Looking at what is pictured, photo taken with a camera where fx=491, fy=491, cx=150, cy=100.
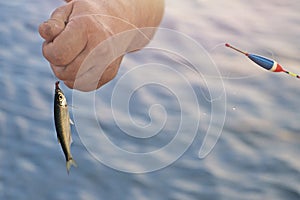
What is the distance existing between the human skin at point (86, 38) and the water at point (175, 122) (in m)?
0.62

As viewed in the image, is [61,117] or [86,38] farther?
[61,117]

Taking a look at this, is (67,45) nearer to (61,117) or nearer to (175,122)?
(61,117)

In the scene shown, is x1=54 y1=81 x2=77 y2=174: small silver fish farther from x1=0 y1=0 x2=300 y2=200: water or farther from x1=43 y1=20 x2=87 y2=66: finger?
x1=0 y1=0 x2=300 y2=200: water

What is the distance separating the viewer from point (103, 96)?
222cm

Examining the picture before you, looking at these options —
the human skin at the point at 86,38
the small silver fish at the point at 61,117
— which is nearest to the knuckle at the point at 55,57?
the human skin at the point at 86,38

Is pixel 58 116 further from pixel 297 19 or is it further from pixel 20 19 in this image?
pixel 20 19

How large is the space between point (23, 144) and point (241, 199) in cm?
134

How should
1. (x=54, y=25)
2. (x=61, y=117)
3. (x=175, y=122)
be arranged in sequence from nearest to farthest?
(x=54, y=25) < (x=61, y=117) < (x=175, y=122)

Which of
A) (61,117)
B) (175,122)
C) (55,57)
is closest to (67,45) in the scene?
(55,57)

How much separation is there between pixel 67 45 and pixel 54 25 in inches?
1.2

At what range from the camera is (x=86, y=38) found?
0.65 meters

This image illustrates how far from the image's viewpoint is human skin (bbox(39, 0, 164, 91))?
623 mm

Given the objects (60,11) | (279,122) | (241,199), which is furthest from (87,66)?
(241,199)

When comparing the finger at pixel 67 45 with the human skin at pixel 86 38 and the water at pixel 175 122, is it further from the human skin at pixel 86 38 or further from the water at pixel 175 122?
the water at pixel 175 122
